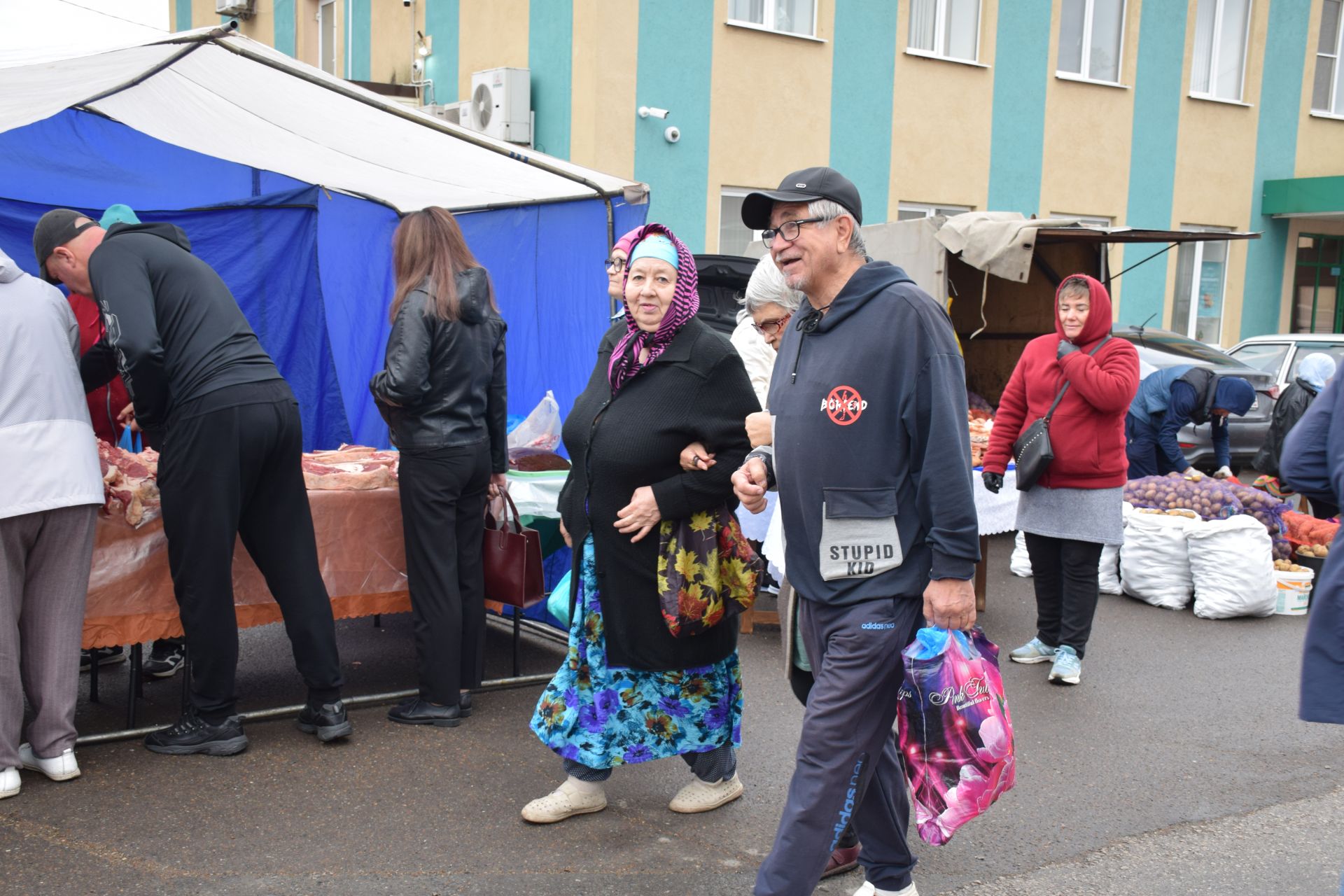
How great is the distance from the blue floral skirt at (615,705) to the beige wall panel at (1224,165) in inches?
577

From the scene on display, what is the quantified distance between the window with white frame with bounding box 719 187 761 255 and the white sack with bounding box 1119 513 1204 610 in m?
6.45

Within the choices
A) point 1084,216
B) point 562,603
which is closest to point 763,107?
point 1084,216

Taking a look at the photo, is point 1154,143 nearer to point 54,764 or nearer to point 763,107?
point 763,107

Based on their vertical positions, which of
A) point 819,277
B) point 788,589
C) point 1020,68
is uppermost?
point 1020,68

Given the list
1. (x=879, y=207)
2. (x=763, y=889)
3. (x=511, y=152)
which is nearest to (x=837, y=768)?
(x=763, y=889)

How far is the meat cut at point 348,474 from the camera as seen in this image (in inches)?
193

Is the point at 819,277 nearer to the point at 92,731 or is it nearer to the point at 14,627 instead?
the point at 14,627

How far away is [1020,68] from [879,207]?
110 inches

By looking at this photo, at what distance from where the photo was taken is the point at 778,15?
13.2 metres

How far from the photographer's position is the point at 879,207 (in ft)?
46.3

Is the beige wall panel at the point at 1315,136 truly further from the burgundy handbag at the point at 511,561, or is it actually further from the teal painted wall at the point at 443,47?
the burgundy handbag at the point at 511,561

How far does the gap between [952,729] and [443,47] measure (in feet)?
42.3

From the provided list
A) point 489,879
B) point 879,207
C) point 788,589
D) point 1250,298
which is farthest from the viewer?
point 1250,298

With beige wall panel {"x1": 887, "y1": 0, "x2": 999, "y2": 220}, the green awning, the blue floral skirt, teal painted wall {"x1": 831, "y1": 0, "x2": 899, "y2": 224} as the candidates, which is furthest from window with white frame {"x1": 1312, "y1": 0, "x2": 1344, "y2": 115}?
the blue floral skirt
